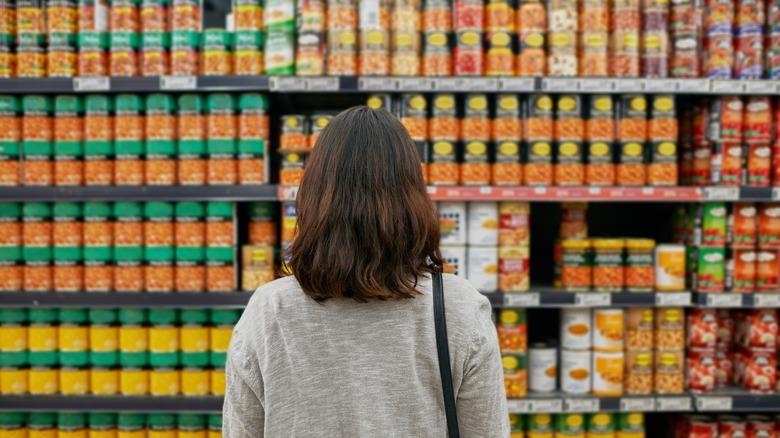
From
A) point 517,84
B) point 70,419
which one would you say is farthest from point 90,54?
point 517,84

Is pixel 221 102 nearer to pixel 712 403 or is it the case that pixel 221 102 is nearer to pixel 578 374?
pixel 578 374

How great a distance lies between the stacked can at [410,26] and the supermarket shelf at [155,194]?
0.81 metres

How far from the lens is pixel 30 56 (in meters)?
2.86

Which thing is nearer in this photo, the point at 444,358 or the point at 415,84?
the point at 444,358

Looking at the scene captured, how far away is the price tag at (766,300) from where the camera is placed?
111 inches

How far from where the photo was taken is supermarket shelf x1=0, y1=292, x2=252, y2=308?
281cm

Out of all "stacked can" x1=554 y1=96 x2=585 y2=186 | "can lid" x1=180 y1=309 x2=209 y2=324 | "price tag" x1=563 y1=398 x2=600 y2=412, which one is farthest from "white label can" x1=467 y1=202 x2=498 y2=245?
"can lid" x1=180 y1=309 x2=209 y2=324

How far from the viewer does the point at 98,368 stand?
2906 mm

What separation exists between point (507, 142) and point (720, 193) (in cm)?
99

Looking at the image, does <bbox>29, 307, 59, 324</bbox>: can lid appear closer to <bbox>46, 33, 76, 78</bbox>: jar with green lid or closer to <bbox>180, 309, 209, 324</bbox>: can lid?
<bbox>180, 309, 209, 324</bbox>: can lid

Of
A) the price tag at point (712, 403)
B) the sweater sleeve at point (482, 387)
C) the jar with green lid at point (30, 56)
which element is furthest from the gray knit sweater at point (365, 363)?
the jar with green lid at point (30, 56)

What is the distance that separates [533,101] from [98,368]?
7.77 ft

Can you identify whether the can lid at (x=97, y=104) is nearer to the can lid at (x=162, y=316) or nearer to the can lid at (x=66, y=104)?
the can lid at (x=66, y=104)

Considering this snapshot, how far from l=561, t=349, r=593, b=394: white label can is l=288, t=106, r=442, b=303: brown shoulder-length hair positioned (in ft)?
6.87
